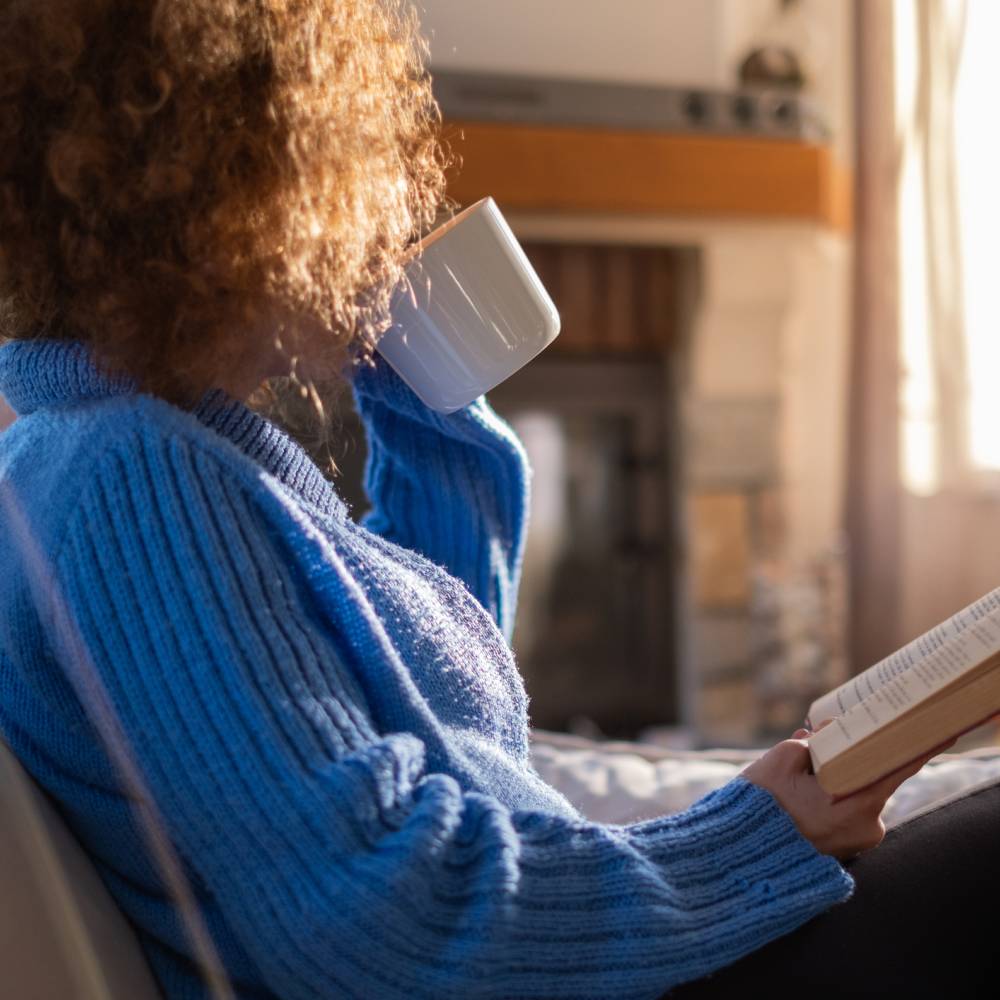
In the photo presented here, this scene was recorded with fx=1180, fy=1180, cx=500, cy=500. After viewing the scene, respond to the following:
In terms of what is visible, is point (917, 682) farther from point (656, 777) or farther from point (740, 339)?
point (740, 339)

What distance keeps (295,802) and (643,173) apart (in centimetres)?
191

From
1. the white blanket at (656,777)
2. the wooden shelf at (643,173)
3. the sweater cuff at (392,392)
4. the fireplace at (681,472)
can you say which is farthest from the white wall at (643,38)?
the white blanket at (656,777)

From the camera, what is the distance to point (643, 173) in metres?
2.24

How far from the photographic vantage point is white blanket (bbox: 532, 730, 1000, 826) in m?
0.94

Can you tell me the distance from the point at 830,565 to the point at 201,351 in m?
2.01

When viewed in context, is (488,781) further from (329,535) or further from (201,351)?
(201,351)

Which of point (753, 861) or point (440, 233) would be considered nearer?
point (753, 861)

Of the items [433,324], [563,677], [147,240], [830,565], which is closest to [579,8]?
[830,565]

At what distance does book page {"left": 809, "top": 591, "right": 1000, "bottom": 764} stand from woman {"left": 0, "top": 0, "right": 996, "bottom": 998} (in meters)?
0.03

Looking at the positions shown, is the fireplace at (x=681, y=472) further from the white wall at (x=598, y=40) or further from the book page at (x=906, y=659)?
the book page at (x=906, y=659)

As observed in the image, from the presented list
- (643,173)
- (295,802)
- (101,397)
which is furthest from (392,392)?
(643,173)

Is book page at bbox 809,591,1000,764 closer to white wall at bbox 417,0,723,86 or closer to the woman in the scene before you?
the woman

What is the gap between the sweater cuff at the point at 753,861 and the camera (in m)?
0.59

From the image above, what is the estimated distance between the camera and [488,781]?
64 cm
